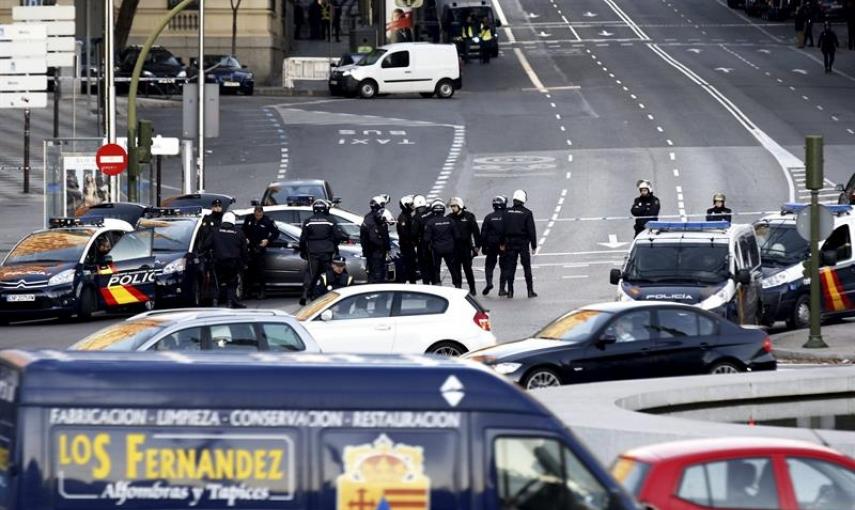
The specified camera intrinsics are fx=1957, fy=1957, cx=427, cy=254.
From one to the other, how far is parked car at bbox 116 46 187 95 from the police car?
121 feet

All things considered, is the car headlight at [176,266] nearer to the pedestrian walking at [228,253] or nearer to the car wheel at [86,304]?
the pedestrian walking at [228,253]

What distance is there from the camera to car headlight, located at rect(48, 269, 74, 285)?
27984 mm

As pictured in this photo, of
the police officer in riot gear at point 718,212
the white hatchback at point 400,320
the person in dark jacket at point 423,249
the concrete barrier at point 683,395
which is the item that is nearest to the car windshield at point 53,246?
the person in dark jacket at point 423,249

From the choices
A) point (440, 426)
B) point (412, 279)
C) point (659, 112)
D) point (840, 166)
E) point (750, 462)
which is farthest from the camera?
point (659, 112)

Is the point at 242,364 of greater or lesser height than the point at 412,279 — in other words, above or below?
above

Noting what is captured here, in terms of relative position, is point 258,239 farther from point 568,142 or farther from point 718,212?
point 568,142

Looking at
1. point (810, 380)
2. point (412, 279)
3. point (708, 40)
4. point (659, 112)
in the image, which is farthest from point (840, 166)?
point (708, 40)

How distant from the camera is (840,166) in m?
48.1

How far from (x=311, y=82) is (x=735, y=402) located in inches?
2314

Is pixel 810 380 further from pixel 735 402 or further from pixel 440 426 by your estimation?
pixel 440 426

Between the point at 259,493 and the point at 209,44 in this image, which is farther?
the point at 209,44

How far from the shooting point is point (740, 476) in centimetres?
968

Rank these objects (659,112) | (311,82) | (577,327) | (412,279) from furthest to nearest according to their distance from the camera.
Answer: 1. (311,82)
2. (659,112)
3. (412,279)
4. (577,327)

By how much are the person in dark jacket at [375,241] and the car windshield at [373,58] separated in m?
35.3
